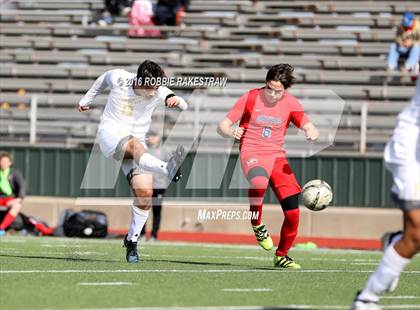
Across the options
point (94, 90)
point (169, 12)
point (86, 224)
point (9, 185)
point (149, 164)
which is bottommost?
point (86, 224)

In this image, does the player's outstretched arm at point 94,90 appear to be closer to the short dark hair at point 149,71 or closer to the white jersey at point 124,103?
the white jersey at point 124,103

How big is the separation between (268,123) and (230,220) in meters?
8.89

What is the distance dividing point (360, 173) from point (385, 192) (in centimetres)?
59

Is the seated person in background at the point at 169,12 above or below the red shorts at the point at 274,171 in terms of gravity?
above

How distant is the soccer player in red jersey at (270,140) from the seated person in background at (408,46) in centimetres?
1005

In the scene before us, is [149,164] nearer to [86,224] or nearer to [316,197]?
[316,197]

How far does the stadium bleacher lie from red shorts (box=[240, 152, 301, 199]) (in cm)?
934

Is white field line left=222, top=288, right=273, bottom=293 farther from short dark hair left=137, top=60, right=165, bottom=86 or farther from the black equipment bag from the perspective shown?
the black equipment bag

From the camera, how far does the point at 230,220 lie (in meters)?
21.2

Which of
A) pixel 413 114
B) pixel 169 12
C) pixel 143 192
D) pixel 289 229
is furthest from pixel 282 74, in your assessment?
pixel 169 12

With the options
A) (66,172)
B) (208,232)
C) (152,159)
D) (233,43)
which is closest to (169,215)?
(208,232)

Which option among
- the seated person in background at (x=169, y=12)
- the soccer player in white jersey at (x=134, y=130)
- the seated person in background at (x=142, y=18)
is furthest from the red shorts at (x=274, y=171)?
the seated person in background at (x=169, y=12)

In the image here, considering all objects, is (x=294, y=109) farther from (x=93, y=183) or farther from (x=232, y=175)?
(x=93, y=183)

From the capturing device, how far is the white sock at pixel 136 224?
11930 mm
